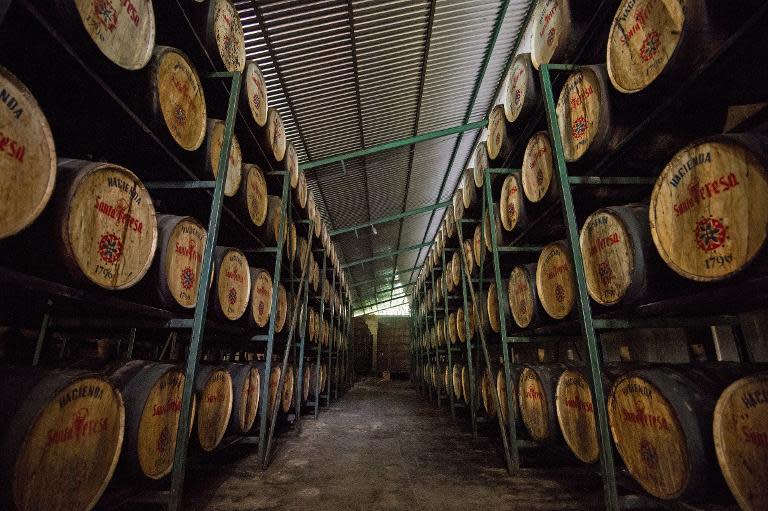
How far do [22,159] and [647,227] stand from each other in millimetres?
3034

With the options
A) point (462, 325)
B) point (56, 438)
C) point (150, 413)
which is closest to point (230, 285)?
point (150, 413)

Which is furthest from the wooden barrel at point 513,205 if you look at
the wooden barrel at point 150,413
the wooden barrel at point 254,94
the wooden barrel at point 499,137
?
the wooden barrel at point 150,413

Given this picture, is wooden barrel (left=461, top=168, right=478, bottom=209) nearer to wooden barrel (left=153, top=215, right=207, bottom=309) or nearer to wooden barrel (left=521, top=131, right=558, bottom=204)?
wooden barrel (left=521, top=131, right=558, bottom=204)

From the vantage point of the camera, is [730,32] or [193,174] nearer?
[730,32]

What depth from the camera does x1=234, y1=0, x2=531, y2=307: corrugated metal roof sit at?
222 inches

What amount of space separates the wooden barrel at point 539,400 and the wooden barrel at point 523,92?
2.52m

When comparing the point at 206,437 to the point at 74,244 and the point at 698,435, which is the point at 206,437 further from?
the point at 698,435

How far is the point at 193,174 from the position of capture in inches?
114

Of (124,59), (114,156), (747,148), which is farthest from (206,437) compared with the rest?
(747,148)

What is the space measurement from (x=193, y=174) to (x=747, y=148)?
130 inches

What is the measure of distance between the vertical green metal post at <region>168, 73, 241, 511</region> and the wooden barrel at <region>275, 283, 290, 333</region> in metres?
2.06

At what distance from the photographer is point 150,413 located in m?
2.23

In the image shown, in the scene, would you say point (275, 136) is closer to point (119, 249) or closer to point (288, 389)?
point (119, 249)

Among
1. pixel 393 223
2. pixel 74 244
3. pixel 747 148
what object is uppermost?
pixel 393 223
